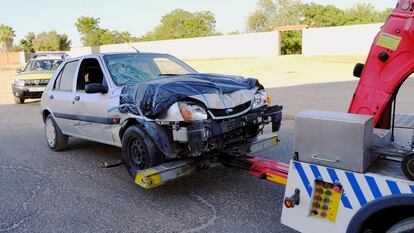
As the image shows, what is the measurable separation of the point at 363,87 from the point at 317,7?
61465 mm

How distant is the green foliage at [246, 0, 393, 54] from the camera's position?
4350cm

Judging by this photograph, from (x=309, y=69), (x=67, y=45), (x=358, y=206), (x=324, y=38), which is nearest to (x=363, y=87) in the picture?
(x=358, y=206)

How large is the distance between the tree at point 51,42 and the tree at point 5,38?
758 cm

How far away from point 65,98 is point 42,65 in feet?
35.9

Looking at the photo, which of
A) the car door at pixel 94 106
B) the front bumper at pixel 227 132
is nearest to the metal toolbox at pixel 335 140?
the front bumper at pixel 227 132

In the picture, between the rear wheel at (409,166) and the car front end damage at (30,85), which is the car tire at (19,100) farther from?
the rear wheel at (409,166)

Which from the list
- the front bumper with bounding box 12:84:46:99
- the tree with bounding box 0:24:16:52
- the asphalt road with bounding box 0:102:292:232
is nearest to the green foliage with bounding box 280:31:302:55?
the front bumper with bounding box 12:84:46:99

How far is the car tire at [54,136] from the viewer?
23.5ft

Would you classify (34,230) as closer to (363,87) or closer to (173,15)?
(363,87)

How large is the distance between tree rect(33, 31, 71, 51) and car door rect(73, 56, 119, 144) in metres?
87.9

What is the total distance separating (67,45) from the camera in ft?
307

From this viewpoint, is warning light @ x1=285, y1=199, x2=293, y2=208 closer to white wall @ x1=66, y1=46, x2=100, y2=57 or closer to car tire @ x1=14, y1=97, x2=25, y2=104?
car tire @ x1=14, y1=97, x2=25, y2=104

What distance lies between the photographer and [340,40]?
32.9 metres

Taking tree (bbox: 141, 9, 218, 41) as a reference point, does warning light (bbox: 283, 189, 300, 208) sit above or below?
below
